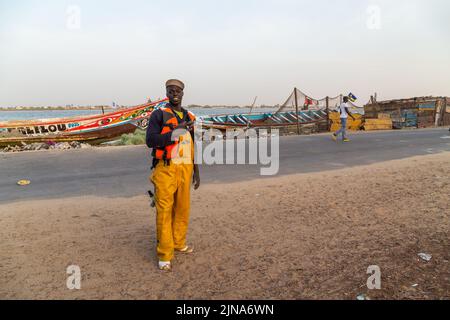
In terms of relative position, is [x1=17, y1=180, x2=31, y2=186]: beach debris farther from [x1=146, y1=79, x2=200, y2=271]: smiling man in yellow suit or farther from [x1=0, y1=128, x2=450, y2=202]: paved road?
[x1=146, y1=79, x2=200, y2=271]: smiling man in yellow suit

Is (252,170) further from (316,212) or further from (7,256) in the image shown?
(7,256)

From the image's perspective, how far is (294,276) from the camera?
3.15 meters

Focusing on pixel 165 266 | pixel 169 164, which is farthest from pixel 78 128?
pixel 165 266

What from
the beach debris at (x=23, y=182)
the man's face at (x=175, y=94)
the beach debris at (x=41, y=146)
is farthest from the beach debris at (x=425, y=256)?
the beach debris at (x=41, y=146)

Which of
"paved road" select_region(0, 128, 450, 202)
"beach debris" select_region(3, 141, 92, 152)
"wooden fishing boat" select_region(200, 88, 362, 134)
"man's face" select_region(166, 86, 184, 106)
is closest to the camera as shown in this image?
"man's face" select_region(166, 86, 184, 106)

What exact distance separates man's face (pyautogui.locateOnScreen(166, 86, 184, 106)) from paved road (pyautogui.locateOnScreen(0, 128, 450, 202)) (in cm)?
367

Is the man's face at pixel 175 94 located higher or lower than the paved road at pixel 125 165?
higher

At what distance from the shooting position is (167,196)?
136 inches

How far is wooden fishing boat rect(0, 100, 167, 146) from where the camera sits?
1712 centimetres

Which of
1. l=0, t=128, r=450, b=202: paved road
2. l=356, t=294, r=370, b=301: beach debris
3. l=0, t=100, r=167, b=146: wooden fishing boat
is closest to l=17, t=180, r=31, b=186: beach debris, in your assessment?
l=0, t=128, r=450, b=202: paved road

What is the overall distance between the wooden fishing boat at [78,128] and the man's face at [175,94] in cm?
1469

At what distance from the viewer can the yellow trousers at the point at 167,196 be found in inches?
135

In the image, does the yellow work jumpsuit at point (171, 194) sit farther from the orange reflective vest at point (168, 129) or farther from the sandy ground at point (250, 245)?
the sandy ground at point (250, 245)
